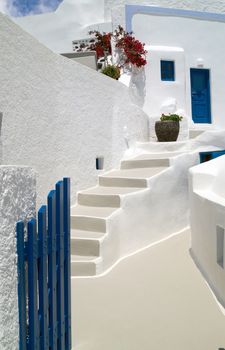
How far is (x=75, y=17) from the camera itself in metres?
14.9

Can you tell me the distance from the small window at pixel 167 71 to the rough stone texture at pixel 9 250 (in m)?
10.6

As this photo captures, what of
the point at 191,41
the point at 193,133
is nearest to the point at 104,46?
the point at 191,41

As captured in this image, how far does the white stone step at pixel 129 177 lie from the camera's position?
7590 mm

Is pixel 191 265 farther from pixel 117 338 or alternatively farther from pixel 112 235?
pixel 117 338

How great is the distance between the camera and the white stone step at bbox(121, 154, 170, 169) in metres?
8.48

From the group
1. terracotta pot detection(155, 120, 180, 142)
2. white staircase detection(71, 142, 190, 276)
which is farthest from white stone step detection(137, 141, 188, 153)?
terracotta pot detection(155, 120, 180, 142)

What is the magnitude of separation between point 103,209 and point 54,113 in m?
1.81

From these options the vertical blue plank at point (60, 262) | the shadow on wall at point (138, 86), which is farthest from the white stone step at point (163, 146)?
the vertical blue plank at point (60, 262)

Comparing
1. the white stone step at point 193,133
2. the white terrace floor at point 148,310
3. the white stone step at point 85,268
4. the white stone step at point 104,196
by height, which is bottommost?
the white terrace floor at point 148,310

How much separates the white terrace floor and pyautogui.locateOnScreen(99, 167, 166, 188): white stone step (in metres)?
1.84

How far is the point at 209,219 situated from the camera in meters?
5.11

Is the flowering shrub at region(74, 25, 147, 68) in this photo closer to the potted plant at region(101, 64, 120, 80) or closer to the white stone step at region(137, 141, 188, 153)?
the potted plant at region(101, 64, 120, 80)

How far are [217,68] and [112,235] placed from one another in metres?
9.09

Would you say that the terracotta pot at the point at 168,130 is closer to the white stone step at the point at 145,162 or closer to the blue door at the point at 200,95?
the white stone step at the point at 145,162
